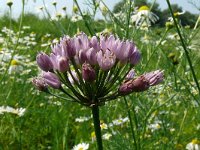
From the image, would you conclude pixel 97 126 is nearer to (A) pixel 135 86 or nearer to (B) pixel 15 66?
(A) pixel 135 86

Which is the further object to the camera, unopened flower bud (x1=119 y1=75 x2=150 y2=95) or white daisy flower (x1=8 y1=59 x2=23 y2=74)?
white daisy flower (x1=8 y1=59 x2=23 y2=74)

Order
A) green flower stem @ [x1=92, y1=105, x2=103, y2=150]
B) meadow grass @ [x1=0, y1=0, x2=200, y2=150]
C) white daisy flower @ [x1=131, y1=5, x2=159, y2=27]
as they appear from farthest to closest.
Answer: white daisy flower @ [x1=131, y1=5, x2=159, y2=27], meadow grass @ [x1=0, y1=0, x2=200, y2=150], green flower stem @ [x1=92, y1=105, x2=103, y2=150]

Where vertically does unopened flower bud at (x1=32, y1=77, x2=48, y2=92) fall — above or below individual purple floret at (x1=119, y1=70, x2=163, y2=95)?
above

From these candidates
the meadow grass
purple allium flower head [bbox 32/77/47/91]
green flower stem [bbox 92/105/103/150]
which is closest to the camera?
green flower stem [bbox 92/105/103/150]

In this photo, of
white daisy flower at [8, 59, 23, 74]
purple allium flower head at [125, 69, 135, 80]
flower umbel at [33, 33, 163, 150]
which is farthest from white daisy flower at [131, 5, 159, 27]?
flower umbel at [33, 33, 163, 150]

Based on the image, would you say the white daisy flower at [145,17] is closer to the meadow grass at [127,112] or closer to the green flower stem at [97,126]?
the meadow grass at [127,112]

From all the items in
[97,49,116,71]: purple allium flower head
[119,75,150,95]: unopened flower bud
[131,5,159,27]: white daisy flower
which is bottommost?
[119,75,150,95]: unopened flower bud

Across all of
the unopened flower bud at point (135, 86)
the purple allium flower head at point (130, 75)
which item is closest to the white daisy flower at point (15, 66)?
the purple allium flower head at point (130, 75)

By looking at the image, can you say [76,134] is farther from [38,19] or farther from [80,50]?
[38,19]

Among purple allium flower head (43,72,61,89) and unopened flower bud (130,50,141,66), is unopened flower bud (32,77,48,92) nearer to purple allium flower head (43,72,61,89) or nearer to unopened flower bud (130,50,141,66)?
purple allium flower head (43,72,61,89)
